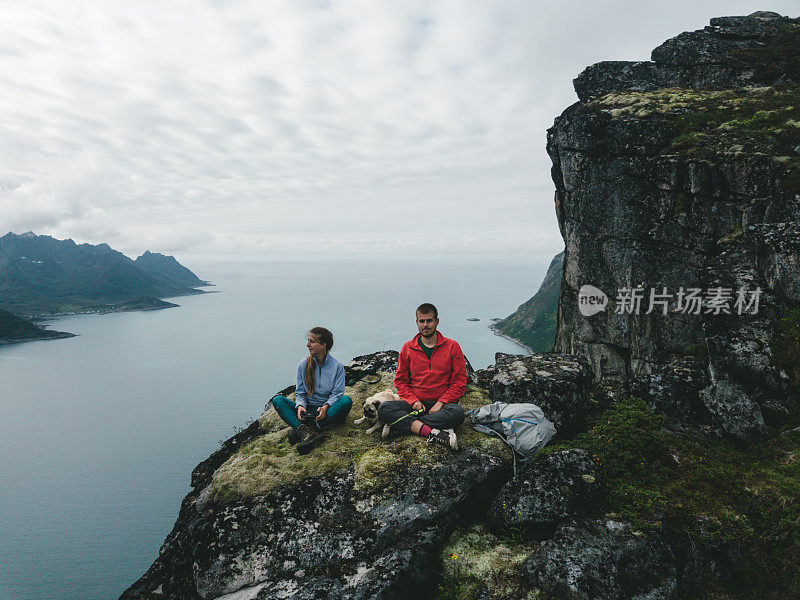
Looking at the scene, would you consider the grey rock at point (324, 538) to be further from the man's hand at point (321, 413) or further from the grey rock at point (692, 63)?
the grey rock at point (692, 63)

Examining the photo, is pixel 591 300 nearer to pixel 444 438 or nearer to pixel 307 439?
pixel 444 438

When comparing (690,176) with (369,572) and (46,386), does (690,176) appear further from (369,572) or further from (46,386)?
(46,386)

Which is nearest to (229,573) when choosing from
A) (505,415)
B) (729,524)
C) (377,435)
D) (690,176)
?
(377,435)

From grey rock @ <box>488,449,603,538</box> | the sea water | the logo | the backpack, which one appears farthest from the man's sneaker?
the sea water

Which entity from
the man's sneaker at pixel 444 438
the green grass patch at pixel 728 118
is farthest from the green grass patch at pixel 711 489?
the green grass patch at pixel 728 118

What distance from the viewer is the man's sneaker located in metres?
8.12

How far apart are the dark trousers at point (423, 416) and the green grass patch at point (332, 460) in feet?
1.30

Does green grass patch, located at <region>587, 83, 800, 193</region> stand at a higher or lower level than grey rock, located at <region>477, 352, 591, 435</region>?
higher

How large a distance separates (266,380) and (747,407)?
165912 millimetres

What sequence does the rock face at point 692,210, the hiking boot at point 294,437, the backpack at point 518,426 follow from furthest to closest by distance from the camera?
the rock face at point 692,210, the hiking boot at point 294,437, the backpack at point 518,426

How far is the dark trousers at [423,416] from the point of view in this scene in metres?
8.69

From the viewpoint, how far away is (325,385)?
968 cm

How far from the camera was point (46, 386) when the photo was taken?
159125mm

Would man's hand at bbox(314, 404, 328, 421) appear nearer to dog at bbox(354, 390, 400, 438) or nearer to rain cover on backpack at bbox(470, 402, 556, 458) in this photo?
dog at bbox(354, 390, 400, 438)
